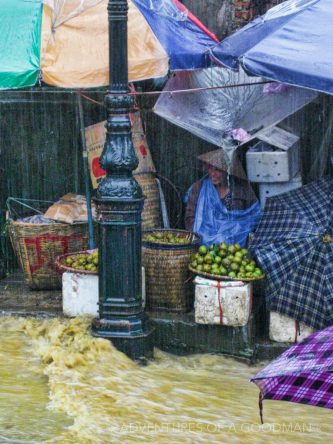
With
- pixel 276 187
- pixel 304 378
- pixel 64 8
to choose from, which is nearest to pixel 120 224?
pixel 64 8

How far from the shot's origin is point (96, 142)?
1034 centimetres

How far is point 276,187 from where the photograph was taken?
10242 millimetres

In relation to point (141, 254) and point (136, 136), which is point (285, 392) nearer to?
point (141, 254)

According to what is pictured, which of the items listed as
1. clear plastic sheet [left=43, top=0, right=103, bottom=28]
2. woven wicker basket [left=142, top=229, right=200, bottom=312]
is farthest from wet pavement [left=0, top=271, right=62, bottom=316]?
clear plastic sheet [left=43, top=0, right=103, bottom=28]

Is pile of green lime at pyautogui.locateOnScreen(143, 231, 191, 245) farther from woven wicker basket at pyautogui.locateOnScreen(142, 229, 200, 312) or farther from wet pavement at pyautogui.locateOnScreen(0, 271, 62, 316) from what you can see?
wet pavement at pyautogui.locateOnScreen(0, 271, 62, 316)

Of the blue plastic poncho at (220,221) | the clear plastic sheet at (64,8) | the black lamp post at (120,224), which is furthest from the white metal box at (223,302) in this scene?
the clear plastic sheet at (64,8)

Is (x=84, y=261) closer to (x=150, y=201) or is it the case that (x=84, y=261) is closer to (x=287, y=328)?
(x=150, y=201)

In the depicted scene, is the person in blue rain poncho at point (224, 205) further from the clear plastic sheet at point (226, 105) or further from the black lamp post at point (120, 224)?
the black lamp post at point (120, 224)

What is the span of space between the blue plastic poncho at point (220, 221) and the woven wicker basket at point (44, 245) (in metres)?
1.25

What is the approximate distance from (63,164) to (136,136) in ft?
3.55

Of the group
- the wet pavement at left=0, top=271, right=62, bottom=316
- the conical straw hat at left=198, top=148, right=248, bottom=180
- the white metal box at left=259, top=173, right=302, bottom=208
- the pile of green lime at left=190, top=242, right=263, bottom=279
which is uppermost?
the conical straw hat at left=198, top=148, right=248, bottom=180

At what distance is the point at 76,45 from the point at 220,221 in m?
2.39

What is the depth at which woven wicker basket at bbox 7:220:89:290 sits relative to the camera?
991 cm

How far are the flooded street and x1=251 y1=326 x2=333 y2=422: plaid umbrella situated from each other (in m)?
2.80
